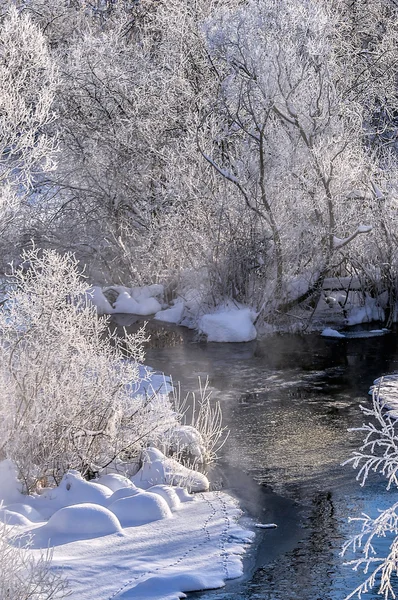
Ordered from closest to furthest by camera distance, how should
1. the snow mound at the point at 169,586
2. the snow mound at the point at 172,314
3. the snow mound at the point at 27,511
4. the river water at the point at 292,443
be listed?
1. the snow mound at the point at 169,586
2. the river water at the point at 292,443
3. the snow mound at the point at 27,511
4. the snow mound at the point at 172,314

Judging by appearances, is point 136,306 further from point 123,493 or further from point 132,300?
point 123,493

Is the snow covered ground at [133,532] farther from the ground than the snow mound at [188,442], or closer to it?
closer to it

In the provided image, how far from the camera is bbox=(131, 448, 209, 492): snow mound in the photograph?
8.16 m

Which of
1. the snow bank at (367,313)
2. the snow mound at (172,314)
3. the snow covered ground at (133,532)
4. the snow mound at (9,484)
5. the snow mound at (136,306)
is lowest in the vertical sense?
the snow covered ground at (133,532)

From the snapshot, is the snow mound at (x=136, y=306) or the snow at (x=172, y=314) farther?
the snow mound at (x=136, y=306)

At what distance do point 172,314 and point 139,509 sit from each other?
1005 centimetres

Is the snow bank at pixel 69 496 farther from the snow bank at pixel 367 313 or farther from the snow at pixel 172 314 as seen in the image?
the snow bank at pixel 367 313

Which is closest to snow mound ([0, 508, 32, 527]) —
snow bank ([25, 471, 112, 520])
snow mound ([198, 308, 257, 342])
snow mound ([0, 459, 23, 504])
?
snow bank ([25, 471, 112, 520])

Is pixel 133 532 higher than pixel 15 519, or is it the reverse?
pixel 15 519

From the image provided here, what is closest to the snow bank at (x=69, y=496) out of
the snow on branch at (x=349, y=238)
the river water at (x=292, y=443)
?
the river water at (x=292, y=443)

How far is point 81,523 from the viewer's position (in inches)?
277

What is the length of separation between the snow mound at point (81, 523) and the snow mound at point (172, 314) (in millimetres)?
10152

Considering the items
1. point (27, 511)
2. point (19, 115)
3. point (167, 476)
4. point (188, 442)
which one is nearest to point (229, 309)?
point (19, 115)

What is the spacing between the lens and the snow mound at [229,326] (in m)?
15.8
